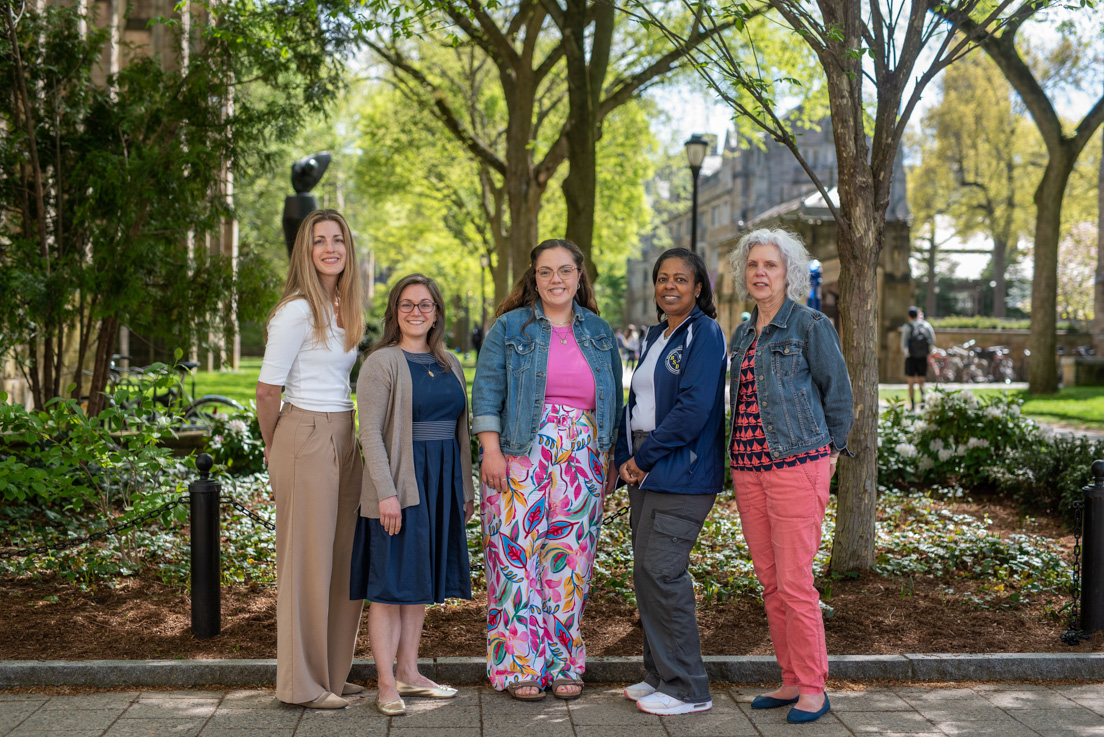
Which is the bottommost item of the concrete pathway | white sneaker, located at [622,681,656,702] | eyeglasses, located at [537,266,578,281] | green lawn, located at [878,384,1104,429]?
the concrete pathway

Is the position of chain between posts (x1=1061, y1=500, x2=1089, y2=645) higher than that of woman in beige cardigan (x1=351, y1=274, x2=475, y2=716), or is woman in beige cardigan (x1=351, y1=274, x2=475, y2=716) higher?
woman in beige cardigan (x1=351, y1=274, x2=475, y2=716)

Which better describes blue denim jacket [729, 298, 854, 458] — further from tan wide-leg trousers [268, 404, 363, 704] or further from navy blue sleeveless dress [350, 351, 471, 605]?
tan wide-leg trousers [268, 404, 363, 704]

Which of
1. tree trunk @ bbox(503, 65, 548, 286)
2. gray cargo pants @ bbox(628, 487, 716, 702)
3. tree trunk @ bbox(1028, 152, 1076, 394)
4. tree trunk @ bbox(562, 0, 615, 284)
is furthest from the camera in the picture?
tree trunk @ bbox(1028, 152, 1076, 394)

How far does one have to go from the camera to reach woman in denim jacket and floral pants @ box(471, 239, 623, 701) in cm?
404

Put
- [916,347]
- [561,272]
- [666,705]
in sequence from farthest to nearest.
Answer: [916,347], [561,272], [666,705]

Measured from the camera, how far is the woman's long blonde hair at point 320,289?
3955 millimetres

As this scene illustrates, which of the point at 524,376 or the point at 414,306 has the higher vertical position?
the point at 414,306

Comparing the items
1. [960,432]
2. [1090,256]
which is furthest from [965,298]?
[960,432]

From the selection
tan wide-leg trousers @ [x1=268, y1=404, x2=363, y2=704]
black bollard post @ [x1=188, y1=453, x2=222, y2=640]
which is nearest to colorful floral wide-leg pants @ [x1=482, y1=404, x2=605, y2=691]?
tan wide-leg trousers @ [x1=268, y1=404, x2=363, y2=704]

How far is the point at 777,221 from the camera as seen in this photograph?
24.9 meters

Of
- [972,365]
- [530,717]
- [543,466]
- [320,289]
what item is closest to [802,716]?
[530,717]

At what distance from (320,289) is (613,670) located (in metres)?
2.23

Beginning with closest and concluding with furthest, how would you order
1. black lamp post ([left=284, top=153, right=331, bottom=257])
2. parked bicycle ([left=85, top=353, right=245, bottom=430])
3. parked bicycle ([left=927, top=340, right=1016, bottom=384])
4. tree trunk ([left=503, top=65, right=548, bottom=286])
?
parked bicycle ([left=85, top=353, right=245, bottom=430])
black lamp post ([left=284, top=153, right=331, bottom=257])
tree trunk ([left=503, top=65, right=548, bottom=286])
parked bicycle ([left=927, top=340, right=1016, bottom=384])

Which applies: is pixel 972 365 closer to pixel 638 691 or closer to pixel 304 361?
pixel 638 691
